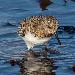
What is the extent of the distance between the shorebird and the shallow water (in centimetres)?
51

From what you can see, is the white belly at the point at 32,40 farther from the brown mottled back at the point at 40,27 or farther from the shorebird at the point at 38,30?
the brown mottled back at the point at 40,27

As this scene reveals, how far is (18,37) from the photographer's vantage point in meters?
14.6

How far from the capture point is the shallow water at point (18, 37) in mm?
12621

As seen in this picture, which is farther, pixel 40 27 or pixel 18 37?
pixel 18 37

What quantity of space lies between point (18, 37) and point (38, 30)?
1.54 metres

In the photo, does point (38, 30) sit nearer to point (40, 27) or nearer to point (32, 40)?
point (40, 27)

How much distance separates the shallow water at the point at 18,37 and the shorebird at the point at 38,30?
1.67ft

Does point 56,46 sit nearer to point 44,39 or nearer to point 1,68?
point 44,39

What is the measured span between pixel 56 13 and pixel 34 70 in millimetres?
4699

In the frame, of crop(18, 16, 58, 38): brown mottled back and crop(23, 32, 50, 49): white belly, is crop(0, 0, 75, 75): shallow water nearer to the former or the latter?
crop(23, 32, 50, 49): white belly

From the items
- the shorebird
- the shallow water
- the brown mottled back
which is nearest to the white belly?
the shorebird

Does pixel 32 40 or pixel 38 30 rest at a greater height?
pixel 38 30

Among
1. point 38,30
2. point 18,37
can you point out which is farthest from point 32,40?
point 18,37

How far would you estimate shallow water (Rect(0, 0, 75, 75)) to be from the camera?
12.6m
